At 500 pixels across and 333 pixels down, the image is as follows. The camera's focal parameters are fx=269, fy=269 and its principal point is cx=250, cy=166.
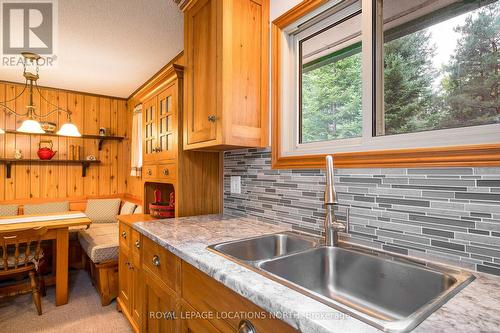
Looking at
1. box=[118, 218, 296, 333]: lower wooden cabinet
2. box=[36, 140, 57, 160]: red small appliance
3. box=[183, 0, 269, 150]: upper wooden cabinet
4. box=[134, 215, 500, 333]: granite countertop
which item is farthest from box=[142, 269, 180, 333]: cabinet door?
box=[36, 140, 57, 160]: red small appliance

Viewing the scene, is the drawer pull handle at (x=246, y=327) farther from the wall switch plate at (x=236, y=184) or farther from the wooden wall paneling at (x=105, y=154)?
the wooden wall paneling at (x=105, y=154)

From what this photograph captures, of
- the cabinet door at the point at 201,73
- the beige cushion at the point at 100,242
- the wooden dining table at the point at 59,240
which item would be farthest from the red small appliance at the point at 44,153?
the cabinet door at the point at 201,73

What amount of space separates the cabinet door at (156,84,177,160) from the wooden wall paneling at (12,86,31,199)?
9.02ft

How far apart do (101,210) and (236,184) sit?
2826 millimetres

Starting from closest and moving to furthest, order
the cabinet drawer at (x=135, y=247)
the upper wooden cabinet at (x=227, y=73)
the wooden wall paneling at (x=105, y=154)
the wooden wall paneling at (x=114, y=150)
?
the upper wooden cabinet at (x=227, y=73), the cabinet drawer at (x=135, y=247), the wooden wall paneling at (x=105, y=154), the wooden wall paneling at (x=114, y=150)

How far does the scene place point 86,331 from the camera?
82.1 inches

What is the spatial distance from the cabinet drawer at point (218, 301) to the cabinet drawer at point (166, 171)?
97 centimetres

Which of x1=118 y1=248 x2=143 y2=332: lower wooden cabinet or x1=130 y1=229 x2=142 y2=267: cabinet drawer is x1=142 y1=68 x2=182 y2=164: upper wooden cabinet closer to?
x1=130 y1=229 x2=142 y2=267: cabinet drawer

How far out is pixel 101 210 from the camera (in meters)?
3.85

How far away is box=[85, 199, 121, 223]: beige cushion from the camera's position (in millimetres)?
3793

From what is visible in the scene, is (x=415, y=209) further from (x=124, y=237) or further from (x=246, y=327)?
(x=124, y=237)

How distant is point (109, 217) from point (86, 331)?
1.99 m

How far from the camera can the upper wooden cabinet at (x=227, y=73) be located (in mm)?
1482

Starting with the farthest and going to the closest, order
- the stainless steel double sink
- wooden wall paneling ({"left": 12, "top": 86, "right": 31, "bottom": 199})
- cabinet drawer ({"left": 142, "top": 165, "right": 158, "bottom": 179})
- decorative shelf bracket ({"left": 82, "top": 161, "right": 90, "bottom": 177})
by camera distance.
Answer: decorative shelf bracket ({"left": 82, "top": 161, "right": 90, "bottom": 177}) < wooden wall paneling ({"left": 12, "top": 86, "right": 31, "bottom": 199}) < cabinet drawer ({"left": 142, "top": 165, "right": 158, "bottom": 179}) < the stainless steel double sink
